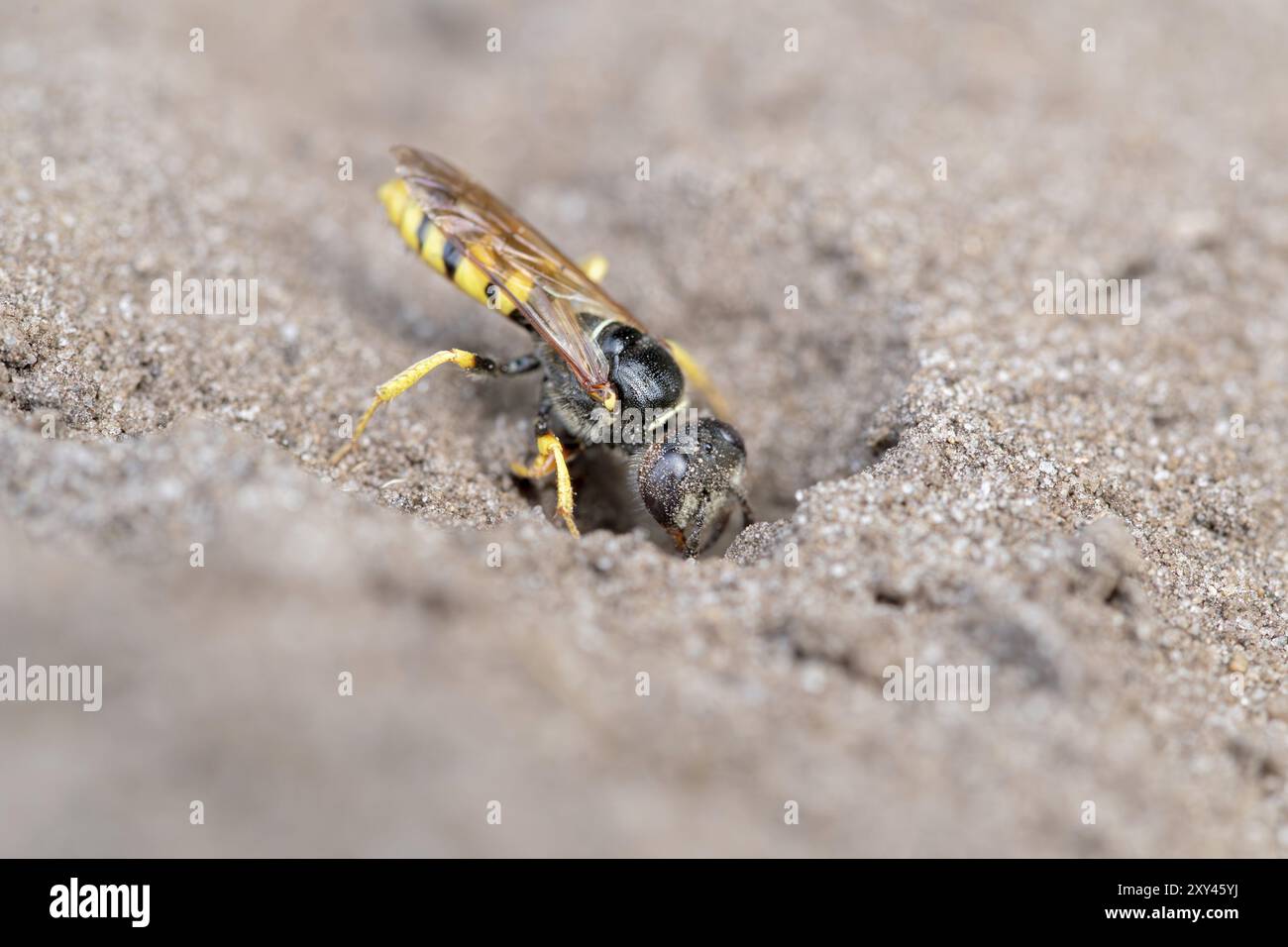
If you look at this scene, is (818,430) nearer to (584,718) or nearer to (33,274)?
(584,718)

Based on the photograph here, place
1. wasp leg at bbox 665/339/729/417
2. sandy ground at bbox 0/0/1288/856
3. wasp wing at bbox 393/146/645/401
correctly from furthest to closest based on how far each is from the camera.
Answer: wasp leg at bbox 665/339/729/417 < wasp wing at bbox 393/146/645/401 < sandy ground at bbox 0/0/1288/856

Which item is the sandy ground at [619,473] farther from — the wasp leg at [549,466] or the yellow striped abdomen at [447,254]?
the yellow striped abdomen at [447,254]

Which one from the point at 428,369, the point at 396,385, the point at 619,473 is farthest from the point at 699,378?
the point at 396,385

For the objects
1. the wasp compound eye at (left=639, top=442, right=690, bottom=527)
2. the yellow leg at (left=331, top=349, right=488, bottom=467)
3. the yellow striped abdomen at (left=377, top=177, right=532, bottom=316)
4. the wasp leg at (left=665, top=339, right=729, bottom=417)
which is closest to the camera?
the wasp compound eye at (left=639, top=442, right=690, bottom=527)

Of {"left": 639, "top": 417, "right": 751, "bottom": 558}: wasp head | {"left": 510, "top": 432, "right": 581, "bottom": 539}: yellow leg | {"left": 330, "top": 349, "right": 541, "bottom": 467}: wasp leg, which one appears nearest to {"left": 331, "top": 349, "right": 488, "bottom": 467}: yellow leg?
{"left": 330, "top": 349, "right": 541, "bottom": 467}: wasp leg

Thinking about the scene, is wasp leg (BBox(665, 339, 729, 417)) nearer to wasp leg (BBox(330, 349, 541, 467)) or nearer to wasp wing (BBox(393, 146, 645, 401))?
wasp wing (BBox(393, 146, 645, 401))

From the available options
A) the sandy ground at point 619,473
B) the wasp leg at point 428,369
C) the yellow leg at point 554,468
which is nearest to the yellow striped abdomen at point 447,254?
the wasp leg at point 428,369
